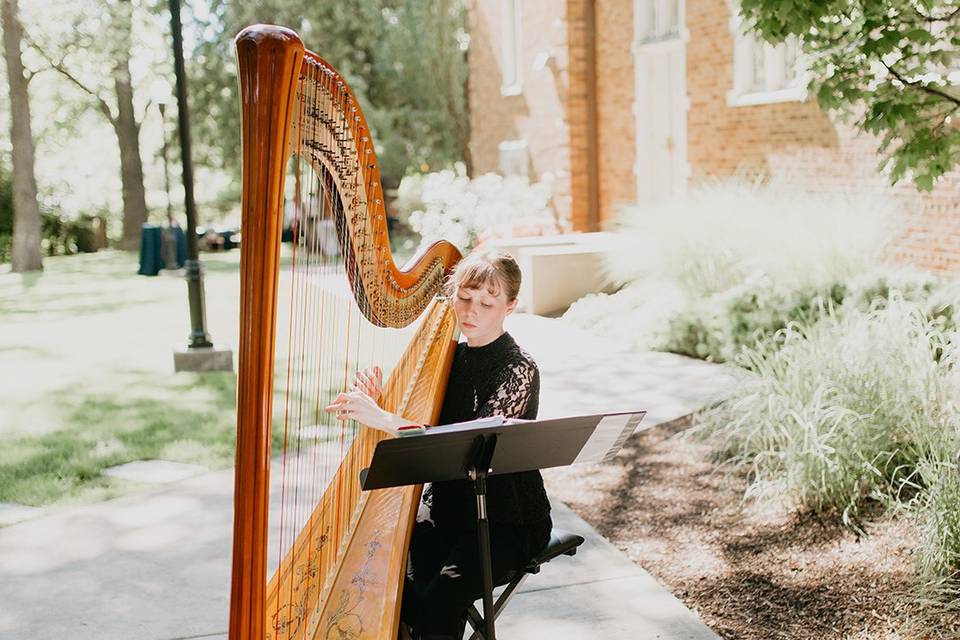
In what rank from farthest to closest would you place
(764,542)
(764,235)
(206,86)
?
(206,86) → (764,235) → (764,542)

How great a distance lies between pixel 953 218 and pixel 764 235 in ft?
6.12

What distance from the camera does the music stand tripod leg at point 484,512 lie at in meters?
2.54

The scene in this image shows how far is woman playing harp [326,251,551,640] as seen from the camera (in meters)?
2.92

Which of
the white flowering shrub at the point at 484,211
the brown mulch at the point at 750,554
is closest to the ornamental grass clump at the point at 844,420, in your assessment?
the brown mulch at the point at 750,554

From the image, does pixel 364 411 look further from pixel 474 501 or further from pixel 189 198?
pixel 189 198

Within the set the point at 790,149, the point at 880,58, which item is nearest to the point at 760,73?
the point at 790,149

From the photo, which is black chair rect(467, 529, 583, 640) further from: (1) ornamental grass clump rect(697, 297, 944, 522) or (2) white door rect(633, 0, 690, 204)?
(2) white door rect(633, 0, 690, 204)

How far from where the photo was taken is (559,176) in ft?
55.6

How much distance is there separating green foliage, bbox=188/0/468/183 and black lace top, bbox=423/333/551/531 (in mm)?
21536

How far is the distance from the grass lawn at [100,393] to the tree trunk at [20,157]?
18.0 feet

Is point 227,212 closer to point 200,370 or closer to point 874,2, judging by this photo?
point 200,370

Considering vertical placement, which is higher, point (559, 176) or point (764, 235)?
point (559, 176)

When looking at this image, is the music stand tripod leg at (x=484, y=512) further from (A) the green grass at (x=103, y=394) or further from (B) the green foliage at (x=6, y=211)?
(B) the green foliage at (x=6, y=211)

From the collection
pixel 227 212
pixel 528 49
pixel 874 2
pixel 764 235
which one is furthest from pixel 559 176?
pixel 227 212
